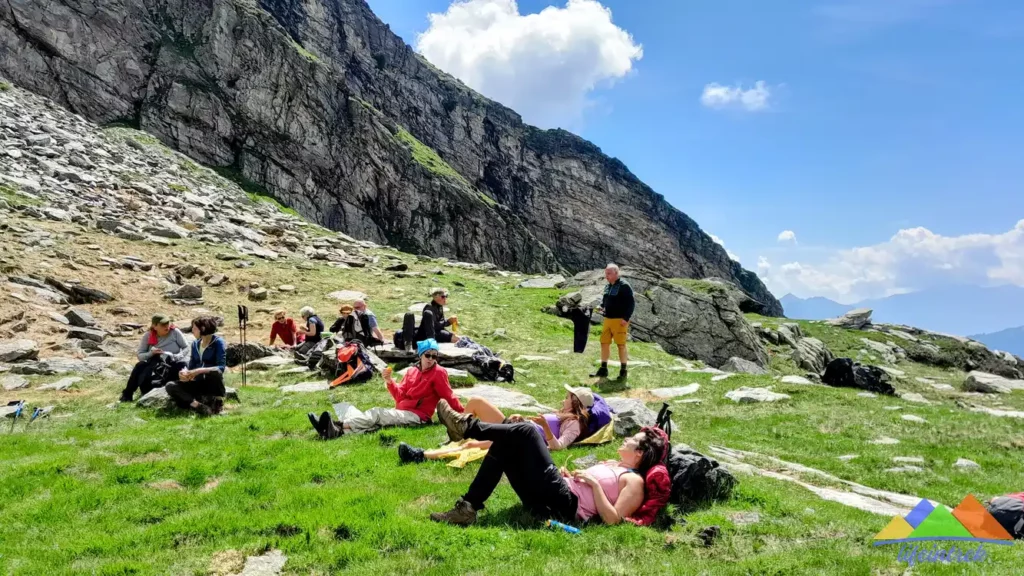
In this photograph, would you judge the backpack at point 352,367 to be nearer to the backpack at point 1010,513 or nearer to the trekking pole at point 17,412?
the trekking pole at point 17,412

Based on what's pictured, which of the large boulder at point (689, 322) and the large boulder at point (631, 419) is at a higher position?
the large boulder at point (689, 322)

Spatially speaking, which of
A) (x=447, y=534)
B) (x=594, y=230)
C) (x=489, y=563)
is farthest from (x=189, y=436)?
(x=594, y=230)

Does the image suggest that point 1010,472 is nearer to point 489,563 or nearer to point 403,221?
point 489,563

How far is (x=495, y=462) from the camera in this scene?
806cm

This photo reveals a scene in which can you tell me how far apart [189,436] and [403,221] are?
107961 millimetres

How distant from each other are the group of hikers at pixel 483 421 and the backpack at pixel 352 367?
Result: 3.34m

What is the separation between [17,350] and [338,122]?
104m

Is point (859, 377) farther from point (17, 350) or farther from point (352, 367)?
point (17, 350)

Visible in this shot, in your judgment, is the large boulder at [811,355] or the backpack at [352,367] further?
the large boulder at [811,355]

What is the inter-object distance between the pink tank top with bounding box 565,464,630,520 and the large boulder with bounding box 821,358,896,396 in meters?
17.7

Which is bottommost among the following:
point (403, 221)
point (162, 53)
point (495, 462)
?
point (495, 462)

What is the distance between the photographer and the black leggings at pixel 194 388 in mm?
14297

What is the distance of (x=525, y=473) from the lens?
801cm

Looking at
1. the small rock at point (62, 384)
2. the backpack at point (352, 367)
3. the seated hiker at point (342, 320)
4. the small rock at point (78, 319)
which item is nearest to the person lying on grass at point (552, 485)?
the backpack at point (352, 367)
